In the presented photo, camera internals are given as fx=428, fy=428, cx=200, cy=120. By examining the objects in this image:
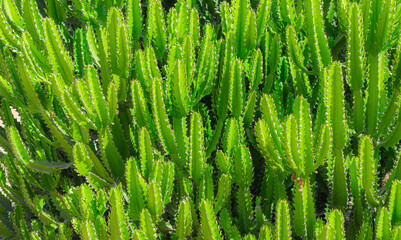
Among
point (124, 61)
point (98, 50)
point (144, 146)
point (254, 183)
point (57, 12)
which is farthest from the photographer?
point (57, 12)

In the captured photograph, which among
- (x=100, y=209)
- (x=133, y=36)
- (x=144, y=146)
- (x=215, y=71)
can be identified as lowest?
(x=100, y=209)

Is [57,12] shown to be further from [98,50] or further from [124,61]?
[124,61]

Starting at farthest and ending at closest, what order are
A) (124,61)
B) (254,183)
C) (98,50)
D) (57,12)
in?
(57,12), (254,183), (98,50), (124,61)

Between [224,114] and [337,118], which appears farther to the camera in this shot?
[224,114]

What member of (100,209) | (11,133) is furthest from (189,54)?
(11,133)

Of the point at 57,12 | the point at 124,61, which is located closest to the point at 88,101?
the point at 124,61

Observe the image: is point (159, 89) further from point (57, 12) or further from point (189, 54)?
point (57, 12)

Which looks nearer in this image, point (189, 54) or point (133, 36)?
point (189, 54)

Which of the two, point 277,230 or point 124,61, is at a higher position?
point 124,61
